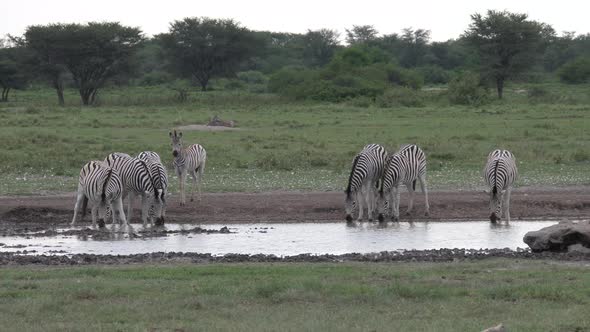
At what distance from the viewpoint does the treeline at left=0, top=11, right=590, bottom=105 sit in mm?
48744

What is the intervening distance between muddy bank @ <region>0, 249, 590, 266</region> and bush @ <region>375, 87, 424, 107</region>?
31.0 meters

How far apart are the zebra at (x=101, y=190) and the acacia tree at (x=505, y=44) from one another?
38.9 meters

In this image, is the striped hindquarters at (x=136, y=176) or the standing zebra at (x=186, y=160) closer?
the striped hindquarters at (x=136, y=176)

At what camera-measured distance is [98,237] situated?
14516mm

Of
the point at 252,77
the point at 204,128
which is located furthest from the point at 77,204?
the point at 252,77

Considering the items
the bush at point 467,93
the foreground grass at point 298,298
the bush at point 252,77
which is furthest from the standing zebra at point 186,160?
the bush at point 252,77

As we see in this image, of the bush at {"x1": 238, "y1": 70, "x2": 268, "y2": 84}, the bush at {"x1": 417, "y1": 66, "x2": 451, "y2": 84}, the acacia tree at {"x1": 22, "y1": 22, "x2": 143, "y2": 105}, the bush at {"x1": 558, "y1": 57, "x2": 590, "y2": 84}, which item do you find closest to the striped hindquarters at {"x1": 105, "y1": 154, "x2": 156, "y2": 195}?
the acacia tree at {"x1": 22, "y1": 22, "x2": 143, "y2": 105}

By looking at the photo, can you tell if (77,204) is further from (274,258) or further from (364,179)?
(274,258)

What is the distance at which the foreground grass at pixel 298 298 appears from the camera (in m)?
7.91

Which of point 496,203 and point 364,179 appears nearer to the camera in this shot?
point 496,203

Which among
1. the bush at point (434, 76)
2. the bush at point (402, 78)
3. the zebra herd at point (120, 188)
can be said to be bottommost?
the zebra herd at point (120, 188)

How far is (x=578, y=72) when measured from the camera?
59688 millimetres

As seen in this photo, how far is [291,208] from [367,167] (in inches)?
65.8

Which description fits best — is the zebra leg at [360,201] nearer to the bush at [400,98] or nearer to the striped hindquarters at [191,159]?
the striped hindquarters at [191,159]
